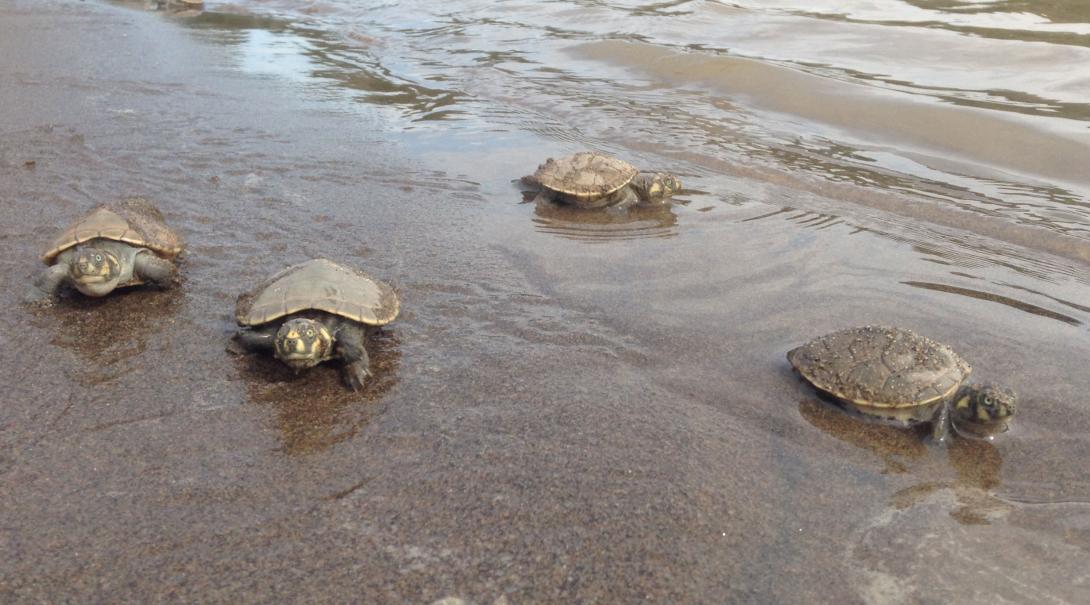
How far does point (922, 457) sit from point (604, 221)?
3.96 metres

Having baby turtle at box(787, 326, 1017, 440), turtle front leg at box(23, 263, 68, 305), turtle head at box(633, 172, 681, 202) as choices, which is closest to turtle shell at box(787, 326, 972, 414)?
baby turtle at box(787, 326, 1017, 440)

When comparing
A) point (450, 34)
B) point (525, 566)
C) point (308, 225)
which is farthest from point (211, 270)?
point (450, 34)

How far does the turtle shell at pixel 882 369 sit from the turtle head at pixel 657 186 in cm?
331

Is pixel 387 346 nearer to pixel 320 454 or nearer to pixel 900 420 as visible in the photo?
pixel 320 454

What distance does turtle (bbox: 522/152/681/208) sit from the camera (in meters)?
7.25

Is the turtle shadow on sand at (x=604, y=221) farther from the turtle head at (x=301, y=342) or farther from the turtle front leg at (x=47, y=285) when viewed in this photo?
the turtle front leg at (x=47, y=285)

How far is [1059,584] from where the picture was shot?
9.73 ft

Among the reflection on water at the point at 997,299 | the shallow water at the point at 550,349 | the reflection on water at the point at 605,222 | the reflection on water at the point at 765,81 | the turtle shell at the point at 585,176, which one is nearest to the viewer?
the shallow water at the point at 550,349

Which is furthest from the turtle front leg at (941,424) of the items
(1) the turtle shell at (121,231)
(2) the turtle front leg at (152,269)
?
(1) the turtle shell at (121,231)

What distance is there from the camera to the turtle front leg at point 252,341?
4.21m

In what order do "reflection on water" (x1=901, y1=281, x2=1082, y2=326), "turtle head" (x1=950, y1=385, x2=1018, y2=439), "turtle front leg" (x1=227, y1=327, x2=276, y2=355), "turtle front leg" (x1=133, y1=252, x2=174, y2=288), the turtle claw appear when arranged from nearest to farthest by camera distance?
1. "turtle head" (x1=950, y1=385, x2=1018, y2=439)
2. the turtle claw
3. "turtle front leg" (x1=227, y1=327, x2=276, y2=355)
4. "turtle front leg" (x1=133, y1=252, x2=174, y2=288)
5. "reflection on water" (x1=901, y1=281, x2=1082, y2=326)

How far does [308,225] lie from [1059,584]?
5.36 metres

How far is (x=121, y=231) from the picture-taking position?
474cm

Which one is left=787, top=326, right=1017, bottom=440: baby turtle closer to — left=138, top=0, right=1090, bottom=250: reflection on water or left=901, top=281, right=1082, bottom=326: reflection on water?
left=901, top=281, right=1082, bottom=326: reflection on water
